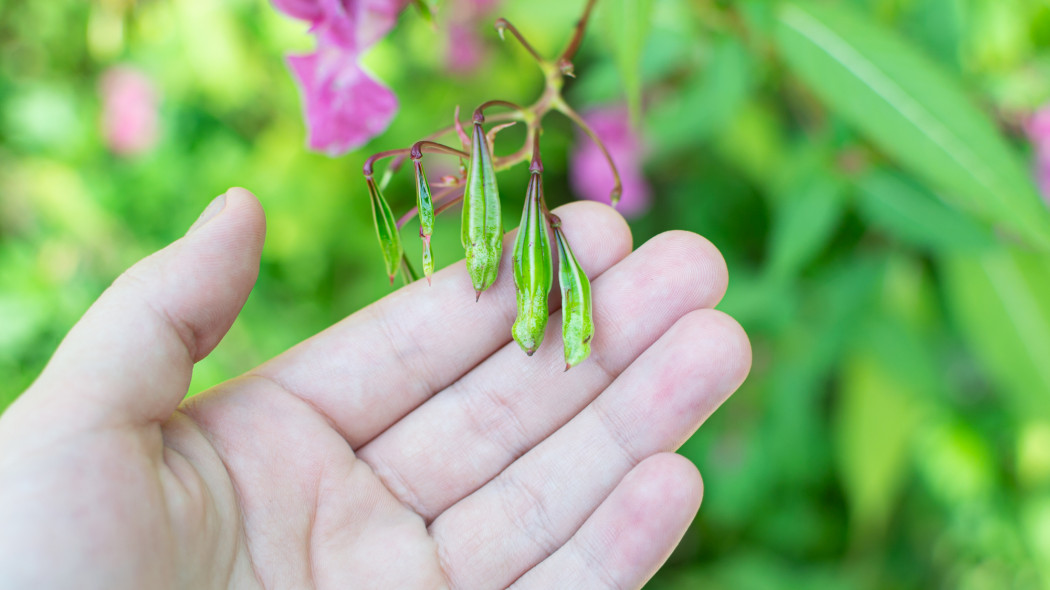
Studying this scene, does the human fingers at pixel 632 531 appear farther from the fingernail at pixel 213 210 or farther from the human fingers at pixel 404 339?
the fingernail at pixel 213 210

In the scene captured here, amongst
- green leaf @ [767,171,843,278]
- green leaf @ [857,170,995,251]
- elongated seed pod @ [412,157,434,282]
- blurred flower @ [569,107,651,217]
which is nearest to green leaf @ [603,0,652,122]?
elongated seed pod @ [412,157,434,282]

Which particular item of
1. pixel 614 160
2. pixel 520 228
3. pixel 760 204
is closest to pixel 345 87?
pixel 520 228

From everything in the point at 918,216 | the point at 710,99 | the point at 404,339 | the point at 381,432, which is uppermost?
the point at 710,99

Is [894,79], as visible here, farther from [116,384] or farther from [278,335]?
[278,335]

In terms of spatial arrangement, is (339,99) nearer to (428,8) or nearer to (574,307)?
(428,8)

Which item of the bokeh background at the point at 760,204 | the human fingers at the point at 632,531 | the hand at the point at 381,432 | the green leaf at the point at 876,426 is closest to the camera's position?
the hand at the point at 381,432

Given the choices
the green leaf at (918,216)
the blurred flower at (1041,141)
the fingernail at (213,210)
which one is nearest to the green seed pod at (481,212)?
the fingernail at (213,210)

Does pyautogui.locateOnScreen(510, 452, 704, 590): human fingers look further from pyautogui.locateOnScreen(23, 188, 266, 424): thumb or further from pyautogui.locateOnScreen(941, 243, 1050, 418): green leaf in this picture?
pyautogui.locateOnScreen(941, 243, 1050, 418): green leaf
